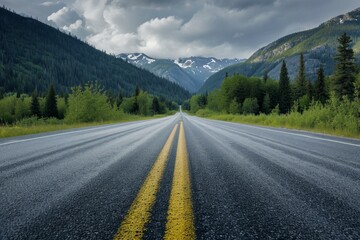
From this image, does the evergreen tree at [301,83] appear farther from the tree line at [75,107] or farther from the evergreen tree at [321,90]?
the tree line at [75,107]

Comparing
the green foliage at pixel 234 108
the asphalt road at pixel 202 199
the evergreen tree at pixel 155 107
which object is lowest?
the asphalt road at pixel 202 199

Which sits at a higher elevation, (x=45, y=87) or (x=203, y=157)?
(x=45, y=87)

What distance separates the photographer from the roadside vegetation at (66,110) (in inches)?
754

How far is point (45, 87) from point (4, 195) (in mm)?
198788

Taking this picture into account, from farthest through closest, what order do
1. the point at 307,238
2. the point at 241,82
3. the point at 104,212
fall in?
the point at 241,82
the point at 104,212
the point at 307,238

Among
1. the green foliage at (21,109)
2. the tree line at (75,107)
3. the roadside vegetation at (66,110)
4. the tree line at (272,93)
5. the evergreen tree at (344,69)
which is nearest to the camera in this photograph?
the roadside vegetation at (66,110)

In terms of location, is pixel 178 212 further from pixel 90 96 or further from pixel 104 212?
pixel 90 96

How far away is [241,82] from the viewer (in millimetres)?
66750

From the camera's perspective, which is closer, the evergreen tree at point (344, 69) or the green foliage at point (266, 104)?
the evergreen tree at point (344, 69)

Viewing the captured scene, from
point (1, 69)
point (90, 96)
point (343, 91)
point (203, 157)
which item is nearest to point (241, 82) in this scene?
point (343, 91)

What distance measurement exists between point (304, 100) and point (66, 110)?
189ft

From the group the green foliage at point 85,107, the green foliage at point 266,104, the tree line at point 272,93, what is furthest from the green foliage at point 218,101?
A: the green foliage at point 85,107

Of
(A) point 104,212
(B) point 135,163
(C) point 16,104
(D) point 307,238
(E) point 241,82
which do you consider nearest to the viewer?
(D) point 307,238

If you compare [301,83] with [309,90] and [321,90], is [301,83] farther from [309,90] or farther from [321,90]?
[321,90]
